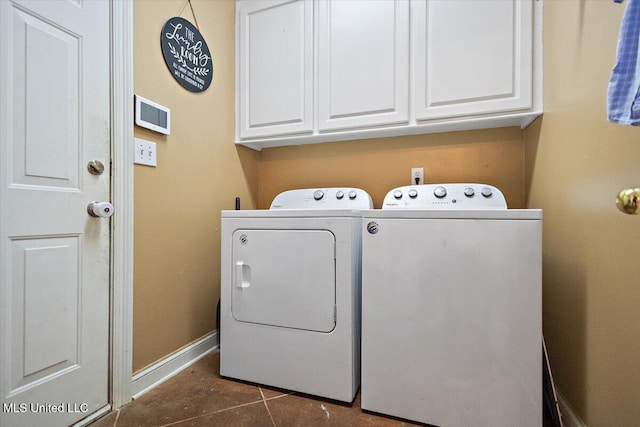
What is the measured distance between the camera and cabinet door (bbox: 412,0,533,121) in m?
1.37

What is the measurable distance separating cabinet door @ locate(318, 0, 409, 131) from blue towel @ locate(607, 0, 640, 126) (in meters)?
1.03

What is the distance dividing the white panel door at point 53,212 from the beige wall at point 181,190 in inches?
6.3

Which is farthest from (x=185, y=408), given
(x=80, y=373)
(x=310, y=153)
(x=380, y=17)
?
(x=380, y=17)

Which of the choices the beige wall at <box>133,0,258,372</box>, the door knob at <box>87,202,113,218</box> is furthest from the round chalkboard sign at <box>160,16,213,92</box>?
the door knob at <box>87,202,113,218</box>

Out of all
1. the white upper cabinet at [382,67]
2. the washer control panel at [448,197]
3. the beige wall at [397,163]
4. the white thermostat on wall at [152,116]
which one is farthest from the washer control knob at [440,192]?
the white thermostat on wall at [152,116]

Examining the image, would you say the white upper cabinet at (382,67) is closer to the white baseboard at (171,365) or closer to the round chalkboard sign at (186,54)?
the round chalkboard sign at (186,54)

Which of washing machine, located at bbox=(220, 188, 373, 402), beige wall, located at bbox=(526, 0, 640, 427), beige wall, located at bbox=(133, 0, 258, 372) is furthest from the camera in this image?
beige wall, located at bbox=(133, 0, 258, 372)

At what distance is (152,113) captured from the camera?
1.31 meters

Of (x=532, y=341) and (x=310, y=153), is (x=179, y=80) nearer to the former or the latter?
(x=310, y=153)

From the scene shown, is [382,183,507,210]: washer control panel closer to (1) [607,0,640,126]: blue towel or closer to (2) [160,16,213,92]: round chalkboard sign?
(1) [607,0,640,126]: blue towel

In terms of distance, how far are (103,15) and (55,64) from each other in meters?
0.31

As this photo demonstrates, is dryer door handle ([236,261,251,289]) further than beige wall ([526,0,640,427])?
Yes

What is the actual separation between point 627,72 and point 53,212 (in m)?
1.60

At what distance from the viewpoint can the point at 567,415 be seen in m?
1.04
